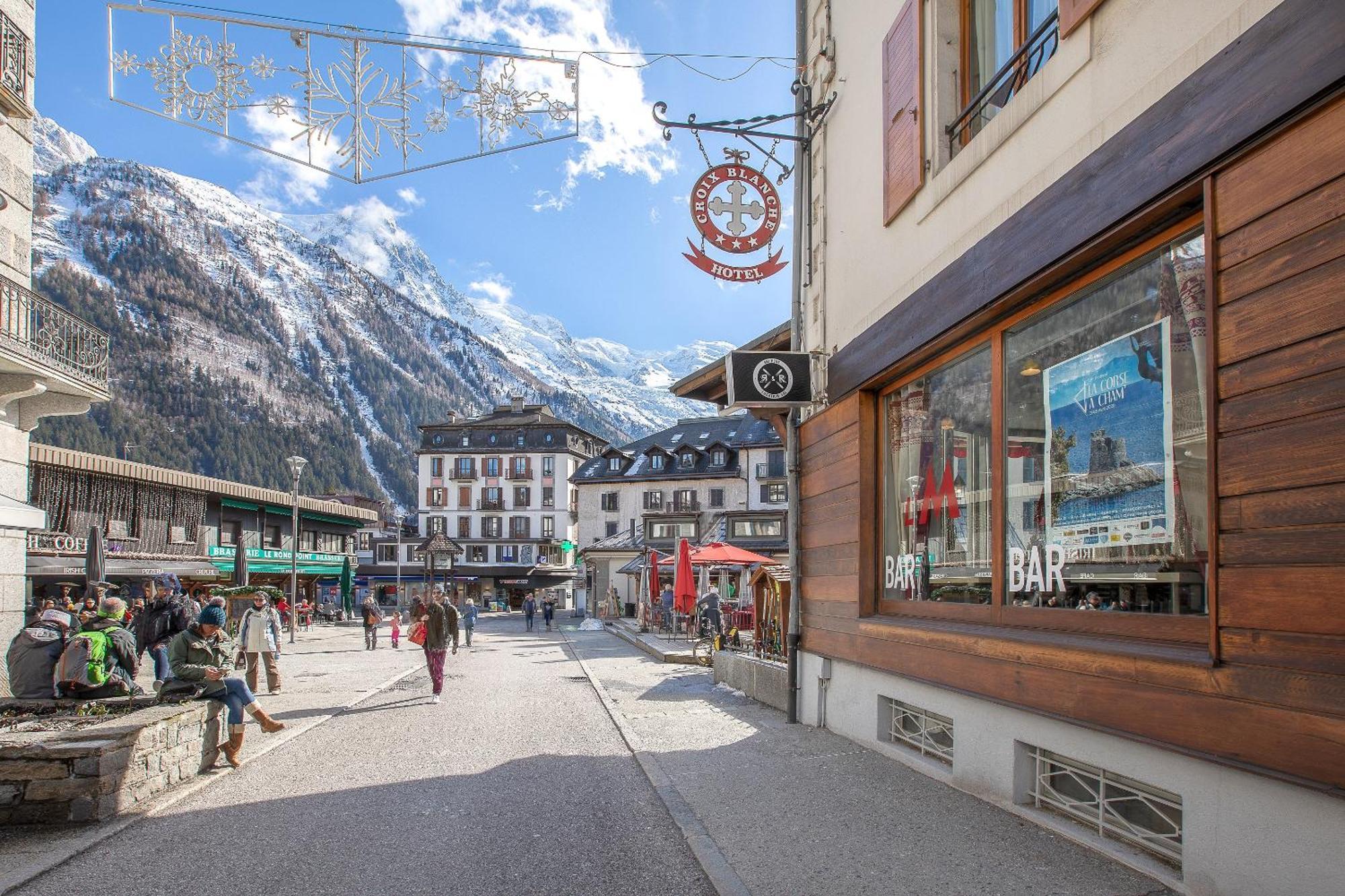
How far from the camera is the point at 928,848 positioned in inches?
209

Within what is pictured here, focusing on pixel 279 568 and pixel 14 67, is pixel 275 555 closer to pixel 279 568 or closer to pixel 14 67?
pixel 279 568

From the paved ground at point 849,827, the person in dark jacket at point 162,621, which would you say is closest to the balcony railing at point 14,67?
the person in dark jacket at point 162,621

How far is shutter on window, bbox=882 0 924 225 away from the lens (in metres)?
7.52

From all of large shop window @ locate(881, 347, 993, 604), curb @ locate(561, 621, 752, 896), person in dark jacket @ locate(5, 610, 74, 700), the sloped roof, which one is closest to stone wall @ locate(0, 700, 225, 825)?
person in dark jacket @ locate(5, 610, 74, 700)

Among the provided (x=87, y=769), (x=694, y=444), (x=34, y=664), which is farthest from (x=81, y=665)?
(x=694, y=444)

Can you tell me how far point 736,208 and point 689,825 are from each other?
6236 millimetres

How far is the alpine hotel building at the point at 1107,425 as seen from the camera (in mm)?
3689

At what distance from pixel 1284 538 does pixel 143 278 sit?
204m

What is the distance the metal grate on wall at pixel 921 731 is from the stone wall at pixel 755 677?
2186mm

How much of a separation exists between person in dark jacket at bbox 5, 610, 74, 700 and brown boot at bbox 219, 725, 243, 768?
5.52ft

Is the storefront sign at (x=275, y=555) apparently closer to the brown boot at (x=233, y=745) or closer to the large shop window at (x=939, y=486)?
the brown boot at (x=233, y=745)

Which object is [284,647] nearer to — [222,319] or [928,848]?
[928,848]

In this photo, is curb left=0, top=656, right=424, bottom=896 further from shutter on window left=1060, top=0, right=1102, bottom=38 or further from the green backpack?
shutter on window left=1060, top=0, right=1102, bottom=38

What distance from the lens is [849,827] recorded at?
5.84 m
